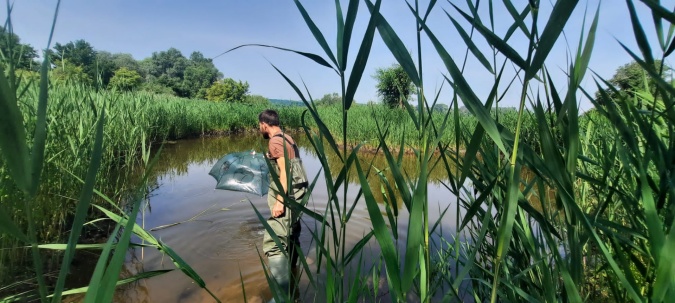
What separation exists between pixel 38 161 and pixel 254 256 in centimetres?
336

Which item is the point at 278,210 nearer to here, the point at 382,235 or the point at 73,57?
the point at 382,235

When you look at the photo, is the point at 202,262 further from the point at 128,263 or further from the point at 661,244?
the point at 661,244

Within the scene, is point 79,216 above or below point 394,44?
below

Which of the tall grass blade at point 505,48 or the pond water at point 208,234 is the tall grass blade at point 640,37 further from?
the pond water at point 208,234

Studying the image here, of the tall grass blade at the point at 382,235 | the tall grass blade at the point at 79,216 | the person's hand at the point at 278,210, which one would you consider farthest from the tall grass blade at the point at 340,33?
the person's hand at the point at 278,210

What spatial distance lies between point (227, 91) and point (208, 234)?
36.5 m

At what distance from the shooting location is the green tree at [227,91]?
3788 centimetres

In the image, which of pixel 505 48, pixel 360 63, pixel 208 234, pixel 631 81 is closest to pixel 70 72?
pixel 208 234

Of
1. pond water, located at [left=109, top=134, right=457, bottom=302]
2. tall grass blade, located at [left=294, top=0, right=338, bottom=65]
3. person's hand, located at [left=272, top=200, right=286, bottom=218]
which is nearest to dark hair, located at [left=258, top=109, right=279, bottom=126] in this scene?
person's hand, located at [left=272, top=200, right=286, bottom=218]

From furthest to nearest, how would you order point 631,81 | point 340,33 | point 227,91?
point 227,91 → point 631,81 → point 340,33

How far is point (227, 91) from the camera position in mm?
38062

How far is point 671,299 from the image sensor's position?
68 cm

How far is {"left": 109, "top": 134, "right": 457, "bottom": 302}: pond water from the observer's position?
279 centimetres

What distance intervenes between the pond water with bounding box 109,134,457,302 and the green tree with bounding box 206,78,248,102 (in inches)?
1266
